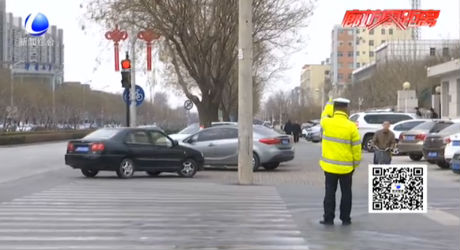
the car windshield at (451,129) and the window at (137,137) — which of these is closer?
the window at (137,137)

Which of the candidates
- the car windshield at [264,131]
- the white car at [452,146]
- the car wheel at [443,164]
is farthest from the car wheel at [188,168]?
the car wheel at [443,164]


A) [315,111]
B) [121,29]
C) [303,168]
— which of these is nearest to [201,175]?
[303,168]

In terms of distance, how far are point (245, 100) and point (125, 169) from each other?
416 cm

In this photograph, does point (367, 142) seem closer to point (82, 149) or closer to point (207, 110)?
point (207, 110)

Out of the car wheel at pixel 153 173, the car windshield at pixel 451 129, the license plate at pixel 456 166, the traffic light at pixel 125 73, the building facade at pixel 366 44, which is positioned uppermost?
the building facade at pixel 366 44

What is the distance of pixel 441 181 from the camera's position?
20422 mm

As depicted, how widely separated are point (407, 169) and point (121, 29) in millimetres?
28305

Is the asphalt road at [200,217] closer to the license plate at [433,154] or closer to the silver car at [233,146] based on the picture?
the license plate at [433,154]

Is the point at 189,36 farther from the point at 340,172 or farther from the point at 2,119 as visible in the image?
the point at 2,119

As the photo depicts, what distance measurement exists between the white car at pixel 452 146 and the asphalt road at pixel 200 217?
61.1 inches

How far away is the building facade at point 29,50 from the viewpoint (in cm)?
7581
